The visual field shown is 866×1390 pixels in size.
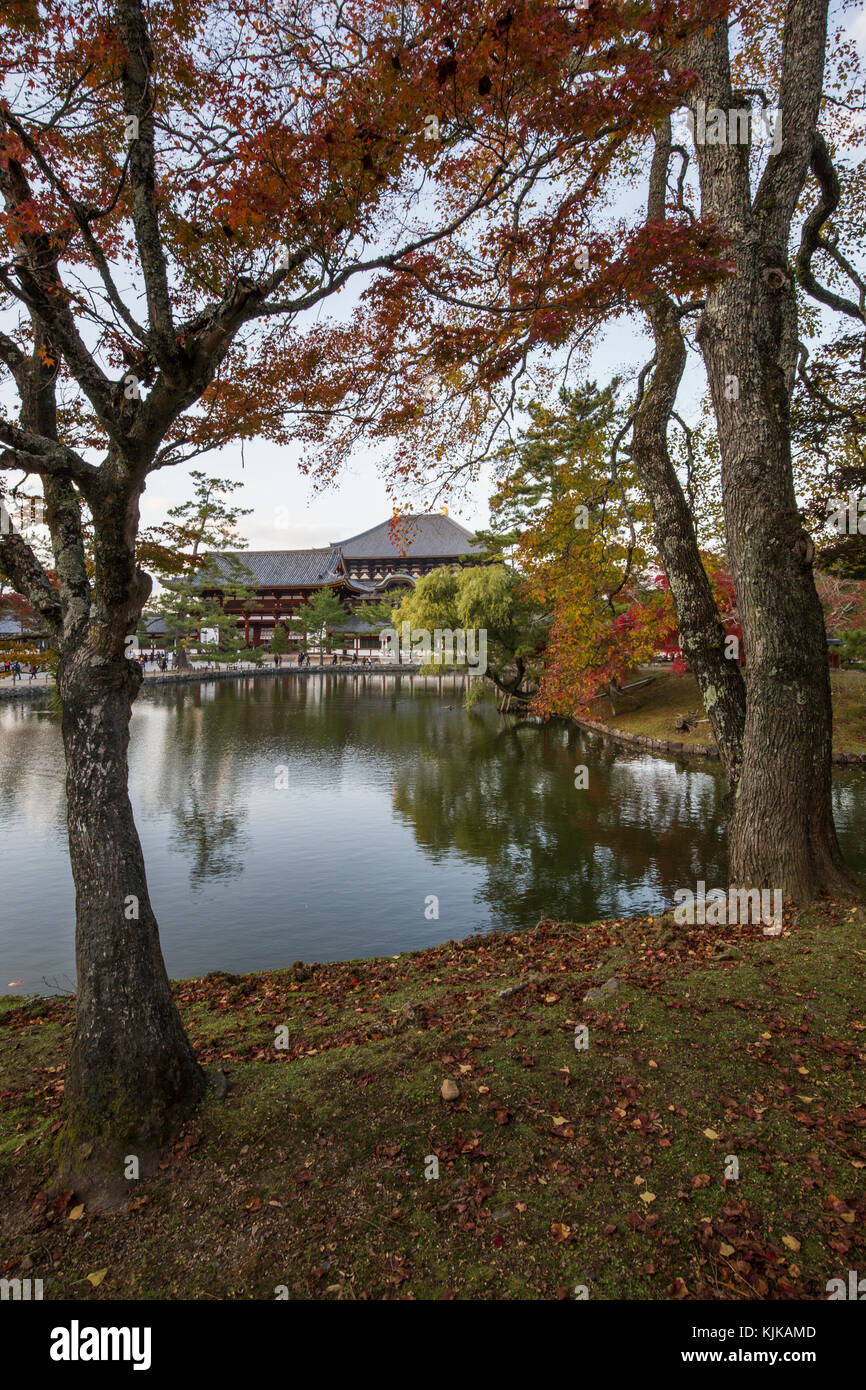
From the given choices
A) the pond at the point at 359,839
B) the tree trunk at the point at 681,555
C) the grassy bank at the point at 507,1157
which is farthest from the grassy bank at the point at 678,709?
the grassy bank at the point at 507,1157

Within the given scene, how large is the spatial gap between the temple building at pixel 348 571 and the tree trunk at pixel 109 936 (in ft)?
162

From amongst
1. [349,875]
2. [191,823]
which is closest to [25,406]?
[349,875]

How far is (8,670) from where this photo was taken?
37656 mm

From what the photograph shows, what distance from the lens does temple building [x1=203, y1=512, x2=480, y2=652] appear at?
56219 millimetres

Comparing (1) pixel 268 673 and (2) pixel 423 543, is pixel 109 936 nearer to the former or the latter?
(1) pixel 268 673

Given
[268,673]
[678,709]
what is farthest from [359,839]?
[268,673]

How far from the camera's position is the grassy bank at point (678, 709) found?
63.7 feet

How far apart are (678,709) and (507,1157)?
22.5 m

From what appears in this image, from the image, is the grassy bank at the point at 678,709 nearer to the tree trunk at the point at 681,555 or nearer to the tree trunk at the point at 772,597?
the tree trunk at the point at 681,555

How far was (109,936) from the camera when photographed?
11.9ft

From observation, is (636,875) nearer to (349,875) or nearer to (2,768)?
(349,875)

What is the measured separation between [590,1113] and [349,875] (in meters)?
7.40

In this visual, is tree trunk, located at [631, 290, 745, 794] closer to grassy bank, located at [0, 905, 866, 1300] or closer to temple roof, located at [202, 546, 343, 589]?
grassy bank, located at [0, 905, 866, 1300]
